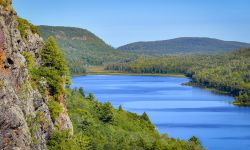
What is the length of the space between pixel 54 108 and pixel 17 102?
10.1 meters

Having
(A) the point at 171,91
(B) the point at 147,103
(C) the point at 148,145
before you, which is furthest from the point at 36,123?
(A) the point at 171,91

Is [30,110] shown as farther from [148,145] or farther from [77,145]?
[148,145]

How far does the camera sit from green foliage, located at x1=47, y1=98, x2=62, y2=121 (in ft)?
127

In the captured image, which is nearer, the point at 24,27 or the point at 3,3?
the point at 3,3

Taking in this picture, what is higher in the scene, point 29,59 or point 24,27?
point 24,27

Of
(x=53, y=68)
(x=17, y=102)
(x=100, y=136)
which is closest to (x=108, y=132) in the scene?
(x=100, y=136)

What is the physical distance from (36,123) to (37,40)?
10.5m

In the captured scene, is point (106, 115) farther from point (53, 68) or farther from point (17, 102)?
point (17, 102)

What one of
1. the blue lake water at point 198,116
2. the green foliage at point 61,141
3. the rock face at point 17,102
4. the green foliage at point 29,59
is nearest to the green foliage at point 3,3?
the rock face at point 17,102

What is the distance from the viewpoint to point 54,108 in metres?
39.0

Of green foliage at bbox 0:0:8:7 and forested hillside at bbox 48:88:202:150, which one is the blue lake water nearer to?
forested hillside at bbox 48:88:202:150

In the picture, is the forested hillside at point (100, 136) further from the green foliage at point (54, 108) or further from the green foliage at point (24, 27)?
the green foliage at point (24, 27)

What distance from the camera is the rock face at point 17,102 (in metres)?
27.1

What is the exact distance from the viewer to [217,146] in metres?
87.4
